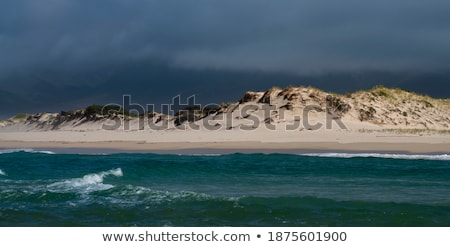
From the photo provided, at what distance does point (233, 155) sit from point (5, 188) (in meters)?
10.2

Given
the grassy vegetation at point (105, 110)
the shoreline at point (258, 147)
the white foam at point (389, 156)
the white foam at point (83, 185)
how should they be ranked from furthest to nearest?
the grassy vegetation at point (105, 110), the shoreline at point (258, 147), the white foam at point (389, 156), the white foam at point (83, 185)

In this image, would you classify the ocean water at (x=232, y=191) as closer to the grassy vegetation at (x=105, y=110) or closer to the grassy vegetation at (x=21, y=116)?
the grassy vegetation at (x=105, y=110)

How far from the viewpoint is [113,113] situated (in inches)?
2000

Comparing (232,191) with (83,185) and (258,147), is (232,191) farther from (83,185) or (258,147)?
(258,147)

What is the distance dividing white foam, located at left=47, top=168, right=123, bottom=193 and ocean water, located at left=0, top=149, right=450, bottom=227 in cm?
2

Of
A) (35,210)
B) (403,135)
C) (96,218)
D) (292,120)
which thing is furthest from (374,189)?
(292,120)

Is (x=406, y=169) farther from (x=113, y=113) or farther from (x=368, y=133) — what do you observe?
(x=113, y=113)

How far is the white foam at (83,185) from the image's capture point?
13250mm

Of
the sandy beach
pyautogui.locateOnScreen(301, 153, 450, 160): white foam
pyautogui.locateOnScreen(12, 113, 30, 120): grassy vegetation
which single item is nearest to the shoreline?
the sandy beach

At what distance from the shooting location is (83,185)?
14094mm

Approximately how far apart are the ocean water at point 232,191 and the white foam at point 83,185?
25 millimetres

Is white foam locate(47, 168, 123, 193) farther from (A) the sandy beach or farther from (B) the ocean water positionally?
(A) the sandy beach

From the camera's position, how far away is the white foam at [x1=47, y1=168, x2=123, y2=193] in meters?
13.2

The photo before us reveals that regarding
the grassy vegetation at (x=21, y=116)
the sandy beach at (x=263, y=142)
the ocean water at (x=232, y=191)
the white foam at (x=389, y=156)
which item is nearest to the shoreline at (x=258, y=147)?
the sandy beach at (x=263, y=142)
